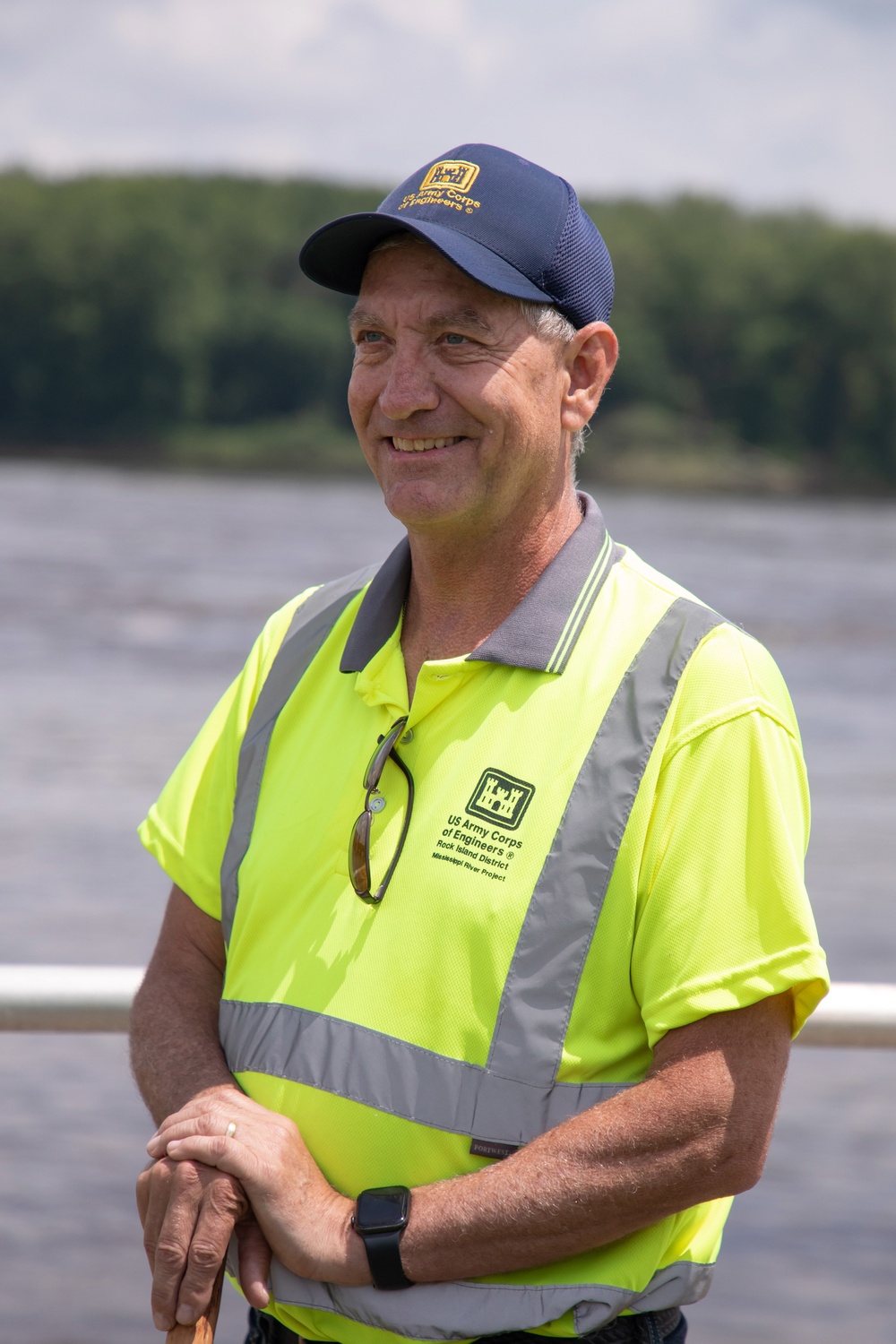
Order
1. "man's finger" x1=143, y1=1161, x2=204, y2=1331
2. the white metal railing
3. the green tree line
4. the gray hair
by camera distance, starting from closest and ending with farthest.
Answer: "man's finger" x1=143, y1=1161, x2=204, y2=1331
the gray hair
the white metal railing
the green tree line

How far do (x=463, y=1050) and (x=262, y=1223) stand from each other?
10.5 inches

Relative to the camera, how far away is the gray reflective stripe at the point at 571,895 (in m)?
1.49

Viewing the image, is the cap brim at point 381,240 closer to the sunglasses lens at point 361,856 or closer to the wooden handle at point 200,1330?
the sunglasses lens at point 361,856

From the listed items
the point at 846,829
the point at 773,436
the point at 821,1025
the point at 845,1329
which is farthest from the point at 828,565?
the point at 773,436

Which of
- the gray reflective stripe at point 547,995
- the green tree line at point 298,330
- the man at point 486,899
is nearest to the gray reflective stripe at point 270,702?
the man at point 486,899

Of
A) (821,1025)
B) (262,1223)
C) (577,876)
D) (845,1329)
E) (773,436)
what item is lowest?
(845,1329)

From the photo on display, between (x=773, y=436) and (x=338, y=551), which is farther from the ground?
(x=773, y=436)

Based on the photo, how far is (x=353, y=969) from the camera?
1.58 metres

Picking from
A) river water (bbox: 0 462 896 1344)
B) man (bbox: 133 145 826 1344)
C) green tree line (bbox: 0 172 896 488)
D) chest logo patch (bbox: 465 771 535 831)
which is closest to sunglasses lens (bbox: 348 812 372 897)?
man (bbox: 133 145 826 1344)

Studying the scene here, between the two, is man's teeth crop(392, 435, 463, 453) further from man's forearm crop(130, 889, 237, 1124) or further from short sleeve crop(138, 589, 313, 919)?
man's forearm crop(130, 889, 237, 1124)

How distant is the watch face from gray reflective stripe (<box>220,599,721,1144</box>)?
0.25 feet

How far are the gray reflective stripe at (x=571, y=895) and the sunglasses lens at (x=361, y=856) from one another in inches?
7.5

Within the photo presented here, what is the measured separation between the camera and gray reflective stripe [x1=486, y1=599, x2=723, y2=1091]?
1494 mm

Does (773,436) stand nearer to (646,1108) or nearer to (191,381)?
(191,381)
